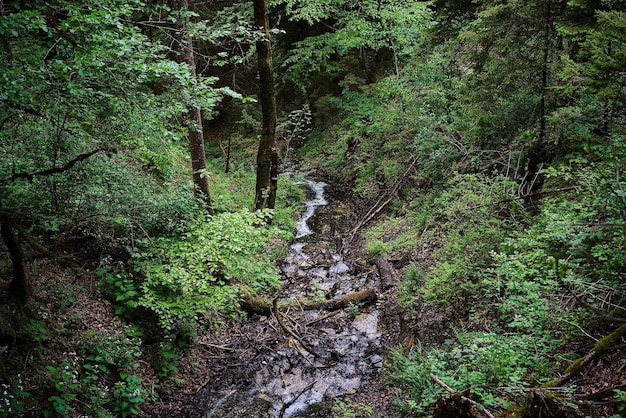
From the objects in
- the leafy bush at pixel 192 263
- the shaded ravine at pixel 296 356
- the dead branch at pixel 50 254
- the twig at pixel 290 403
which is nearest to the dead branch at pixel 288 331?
the shaded ravine at pixel 296 356

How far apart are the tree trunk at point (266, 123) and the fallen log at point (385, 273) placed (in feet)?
10.0

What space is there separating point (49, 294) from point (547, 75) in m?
8.55

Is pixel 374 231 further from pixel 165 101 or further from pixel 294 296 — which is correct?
pixel 165 101

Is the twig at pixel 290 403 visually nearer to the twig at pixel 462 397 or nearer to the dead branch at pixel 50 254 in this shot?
the twig at pixel 462 397

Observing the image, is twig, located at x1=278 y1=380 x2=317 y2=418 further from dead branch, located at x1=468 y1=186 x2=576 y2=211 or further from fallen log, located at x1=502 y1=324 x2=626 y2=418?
dead branch, located at x1=468 y1=186 x2=576 y2=211

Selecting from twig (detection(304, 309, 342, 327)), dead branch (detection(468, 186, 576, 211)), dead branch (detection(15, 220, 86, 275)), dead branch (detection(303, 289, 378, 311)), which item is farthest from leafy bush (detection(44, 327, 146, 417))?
dead branch (detection(468, 186, 576, 211))

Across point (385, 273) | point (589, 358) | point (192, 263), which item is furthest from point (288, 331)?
point (589, 358)

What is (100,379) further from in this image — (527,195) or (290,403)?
(527,195)

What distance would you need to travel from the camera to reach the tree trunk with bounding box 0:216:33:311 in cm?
456

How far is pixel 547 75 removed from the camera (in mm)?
6742

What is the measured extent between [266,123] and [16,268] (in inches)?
241

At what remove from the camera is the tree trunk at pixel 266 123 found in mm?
9040

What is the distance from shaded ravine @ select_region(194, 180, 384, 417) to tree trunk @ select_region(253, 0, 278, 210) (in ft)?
7.75

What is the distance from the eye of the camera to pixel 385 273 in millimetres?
8906
